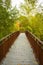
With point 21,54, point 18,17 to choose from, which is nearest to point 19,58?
point 21,54

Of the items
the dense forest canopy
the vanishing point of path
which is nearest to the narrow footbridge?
the vanishing point of path

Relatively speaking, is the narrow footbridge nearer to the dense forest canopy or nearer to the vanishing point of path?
the vanishing point of path

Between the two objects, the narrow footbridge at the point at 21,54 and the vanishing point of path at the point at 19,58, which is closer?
the narrow footbridge at the point at 21,54

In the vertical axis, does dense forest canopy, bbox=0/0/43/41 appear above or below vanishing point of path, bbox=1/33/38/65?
below

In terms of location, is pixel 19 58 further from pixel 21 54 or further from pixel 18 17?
pixel 18 17

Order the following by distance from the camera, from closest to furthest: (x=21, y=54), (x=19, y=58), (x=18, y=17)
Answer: (x=19, y=58) → (x=21, y=54) → (x=18, y=17)

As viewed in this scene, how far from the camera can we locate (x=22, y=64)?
858 centimetres

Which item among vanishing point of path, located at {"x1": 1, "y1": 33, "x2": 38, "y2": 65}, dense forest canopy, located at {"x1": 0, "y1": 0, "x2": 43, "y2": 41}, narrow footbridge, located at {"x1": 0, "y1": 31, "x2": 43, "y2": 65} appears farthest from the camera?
dense forest canopy, located at {"x1": 0, "y1": 0, "x2": 43, "y2": 41}

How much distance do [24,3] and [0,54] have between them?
47.9 metres

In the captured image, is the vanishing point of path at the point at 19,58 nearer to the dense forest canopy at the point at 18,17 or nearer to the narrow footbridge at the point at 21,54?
the narrow footbridge at the point at 21,54

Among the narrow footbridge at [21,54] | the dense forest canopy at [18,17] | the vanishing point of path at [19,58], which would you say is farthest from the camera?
the dense forest canopy at [18,17]

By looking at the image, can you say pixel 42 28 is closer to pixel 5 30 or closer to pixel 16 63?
pixel 5 30

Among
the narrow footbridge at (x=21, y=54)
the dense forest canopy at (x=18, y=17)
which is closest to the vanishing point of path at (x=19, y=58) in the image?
the narrow footbridge at (x=21, y=54)

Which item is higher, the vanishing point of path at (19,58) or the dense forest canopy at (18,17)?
the vanishing point of path at (19,58)
